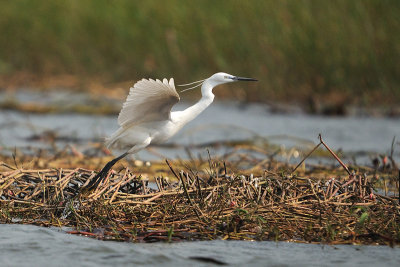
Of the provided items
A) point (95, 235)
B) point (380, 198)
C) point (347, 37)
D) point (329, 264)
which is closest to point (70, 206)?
point (95, 235)

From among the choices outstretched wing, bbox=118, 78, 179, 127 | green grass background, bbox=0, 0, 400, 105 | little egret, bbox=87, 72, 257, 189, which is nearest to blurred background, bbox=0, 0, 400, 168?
green grass background, bbox=0, 0, 400, 105

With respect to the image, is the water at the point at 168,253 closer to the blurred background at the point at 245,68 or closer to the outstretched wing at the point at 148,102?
the outstretched wing at the point at 148,102

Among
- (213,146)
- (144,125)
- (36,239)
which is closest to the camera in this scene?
(36,239)

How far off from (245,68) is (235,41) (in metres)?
0.46

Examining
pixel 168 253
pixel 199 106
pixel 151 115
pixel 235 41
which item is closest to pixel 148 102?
pixel 151 115

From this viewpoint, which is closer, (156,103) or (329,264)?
(329,264)

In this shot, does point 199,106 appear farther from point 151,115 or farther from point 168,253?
point 168,253

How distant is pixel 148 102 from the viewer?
193 inches

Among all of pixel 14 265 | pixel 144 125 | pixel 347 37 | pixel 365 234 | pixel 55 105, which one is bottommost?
pixel 14 265

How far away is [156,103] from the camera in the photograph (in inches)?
194

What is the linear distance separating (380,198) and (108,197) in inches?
67.8

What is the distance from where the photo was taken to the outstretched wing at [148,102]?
4668mm

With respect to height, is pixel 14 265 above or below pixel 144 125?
below

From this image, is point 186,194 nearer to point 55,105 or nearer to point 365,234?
point 365,234
